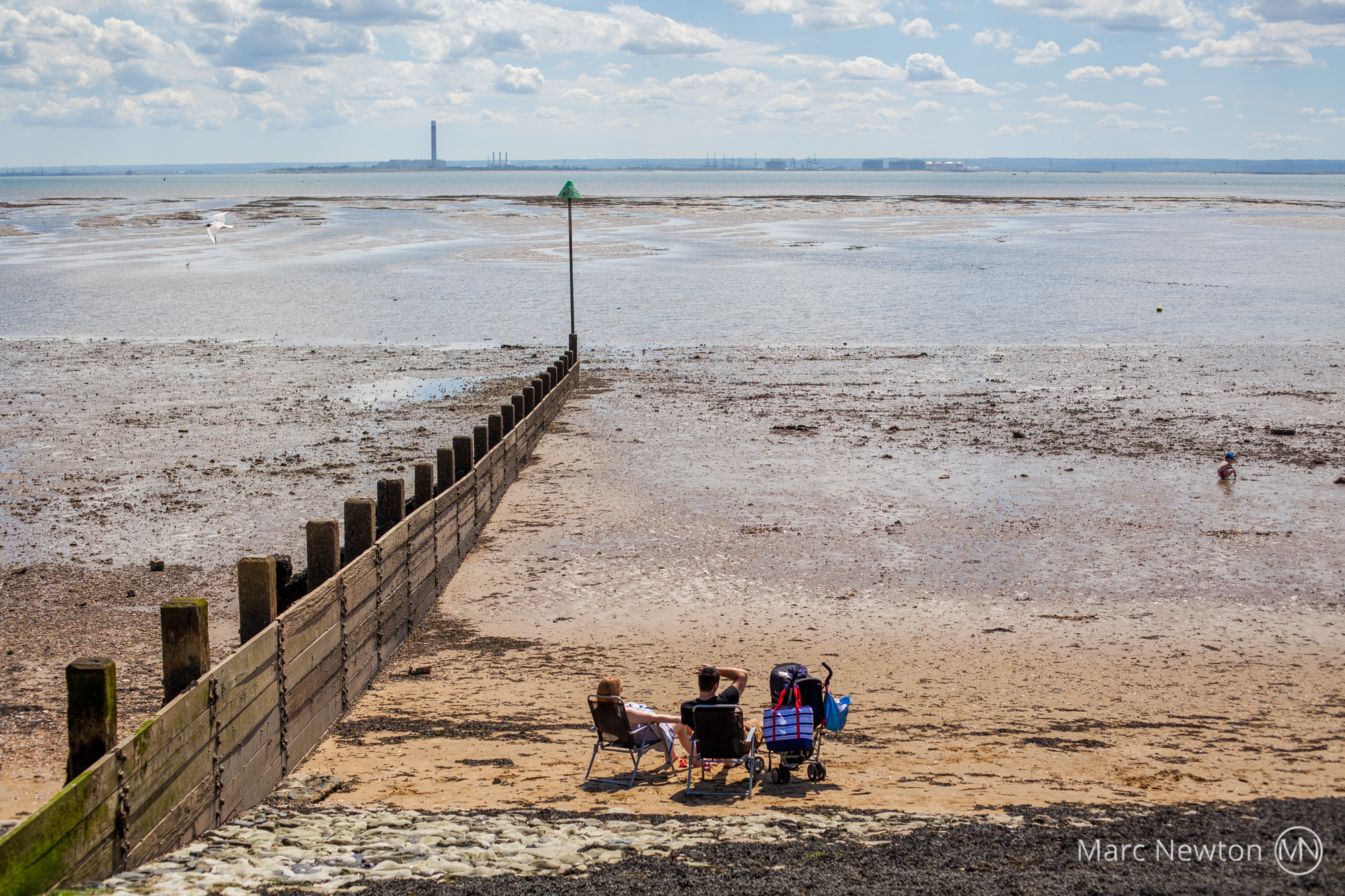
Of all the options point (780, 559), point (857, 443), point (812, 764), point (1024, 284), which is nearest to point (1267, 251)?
point (1024, 284)

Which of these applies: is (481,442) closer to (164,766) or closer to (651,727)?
(651,727)

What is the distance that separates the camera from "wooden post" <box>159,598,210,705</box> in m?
6.19

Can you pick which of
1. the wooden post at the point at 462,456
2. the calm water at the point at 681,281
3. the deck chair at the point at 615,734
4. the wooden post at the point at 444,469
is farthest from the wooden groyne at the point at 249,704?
the calm water at the point at 681,281

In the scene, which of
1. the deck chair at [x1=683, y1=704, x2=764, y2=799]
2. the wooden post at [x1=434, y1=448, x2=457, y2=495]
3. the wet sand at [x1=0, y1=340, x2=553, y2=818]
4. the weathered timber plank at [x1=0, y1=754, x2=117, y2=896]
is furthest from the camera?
the wooden post at [x1=434, y1=448, x2=457, y2=495]

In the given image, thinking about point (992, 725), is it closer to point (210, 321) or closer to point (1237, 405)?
point (1237, 405)

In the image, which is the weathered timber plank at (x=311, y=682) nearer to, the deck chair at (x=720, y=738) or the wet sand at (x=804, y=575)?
the wet sand at (x=804, y=575)

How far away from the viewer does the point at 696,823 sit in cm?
690

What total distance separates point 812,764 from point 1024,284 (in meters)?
46.4

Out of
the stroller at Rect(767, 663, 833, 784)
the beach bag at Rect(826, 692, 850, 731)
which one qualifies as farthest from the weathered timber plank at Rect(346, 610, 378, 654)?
the beach bag at Rect(826, 692, 850, 731)

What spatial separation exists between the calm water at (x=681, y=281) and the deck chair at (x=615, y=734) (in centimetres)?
2554

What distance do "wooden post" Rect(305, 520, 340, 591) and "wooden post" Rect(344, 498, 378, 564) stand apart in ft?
2.47

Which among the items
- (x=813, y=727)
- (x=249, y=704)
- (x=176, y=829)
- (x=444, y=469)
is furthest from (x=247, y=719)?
(x=444, y=469)

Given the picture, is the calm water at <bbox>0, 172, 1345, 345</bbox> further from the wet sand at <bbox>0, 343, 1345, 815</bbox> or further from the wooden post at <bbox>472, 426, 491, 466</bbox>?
the wooden post at <bbox>472, 426, 491, 466</bbox>

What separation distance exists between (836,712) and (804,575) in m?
4.93
